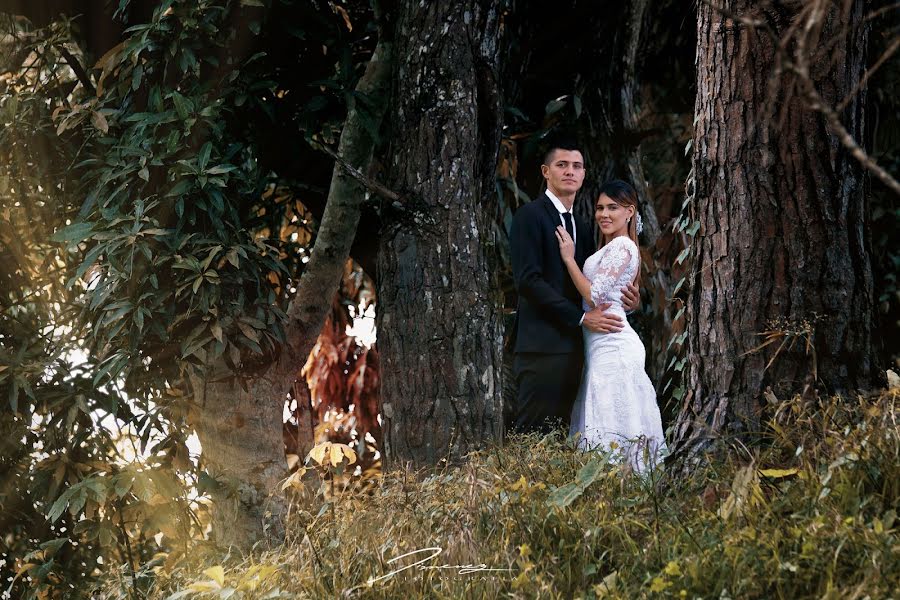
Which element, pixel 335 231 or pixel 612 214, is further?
pixel 335 231

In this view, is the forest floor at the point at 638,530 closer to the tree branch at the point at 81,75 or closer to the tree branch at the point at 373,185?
the tree branch at the point at 373,185

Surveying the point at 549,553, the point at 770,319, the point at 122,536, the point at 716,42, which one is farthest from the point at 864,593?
the point at 122,536

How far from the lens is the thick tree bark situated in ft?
20.2

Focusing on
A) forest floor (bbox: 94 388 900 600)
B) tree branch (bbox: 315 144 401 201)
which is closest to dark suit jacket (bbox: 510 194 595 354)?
tree branch (bbox: 315 144 401 201)

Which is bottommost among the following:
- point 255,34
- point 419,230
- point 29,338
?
point 29,338

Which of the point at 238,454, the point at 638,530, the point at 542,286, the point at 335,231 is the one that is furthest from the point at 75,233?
the point at 638,530

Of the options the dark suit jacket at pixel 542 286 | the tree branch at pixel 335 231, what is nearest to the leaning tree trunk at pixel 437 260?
the dark suit jacket at pixel 542 286

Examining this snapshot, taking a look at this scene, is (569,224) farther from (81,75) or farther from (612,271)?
(81,75)

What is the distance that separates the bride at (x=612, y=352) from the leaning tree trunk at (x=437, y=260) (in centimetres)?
62

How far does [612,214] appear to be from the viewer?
19.6 ft

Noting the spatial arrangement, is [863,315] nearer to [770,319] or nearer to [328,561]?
[770,319]

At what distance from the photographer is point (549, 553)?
329 cm

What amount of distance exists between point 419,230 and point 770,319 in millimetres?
2172

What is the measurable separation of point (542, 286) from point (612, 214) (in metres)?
0.62
